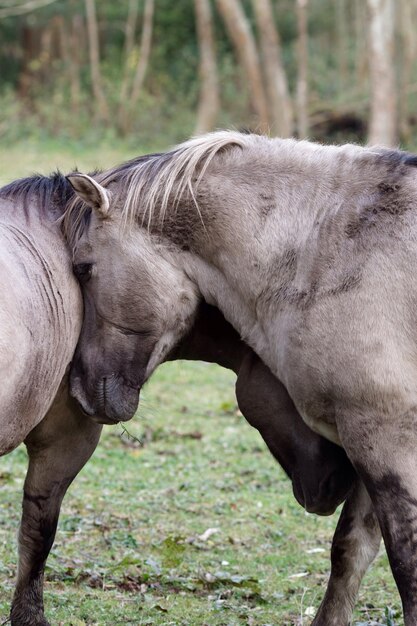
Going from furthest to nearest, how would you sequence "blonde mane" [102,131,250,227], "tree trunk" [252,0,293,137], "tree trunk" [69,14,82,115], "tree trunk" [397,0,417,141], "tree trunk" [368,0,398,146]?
"tree trunk" [69,14,82,115], "tree trunk" [397,0,417,141], "tree trunk" [252,0,293,137], "tree trunk" [368,0,398,146], "blonde mane" [102,131,250,227]

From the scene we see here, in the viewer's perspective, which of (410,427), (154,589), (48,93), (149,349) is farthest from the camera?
(48,93)

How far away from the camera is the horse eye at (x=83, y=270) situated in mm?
4680

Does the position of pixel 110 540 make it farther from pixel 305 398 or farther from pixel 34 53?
pixel 34 53

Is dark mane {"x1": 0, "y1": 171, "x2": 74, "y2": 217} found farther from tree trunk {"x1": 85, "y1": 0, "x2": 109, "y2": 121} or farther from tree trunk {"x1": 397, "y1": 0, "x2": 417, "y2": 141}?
tree trunk {"x1": 85, "y1": 0, "x2": 109, "y2": 121}

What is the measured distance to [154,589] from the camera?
5.60m

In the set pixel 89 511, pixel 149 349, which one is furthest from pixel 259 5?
pixel 149 349

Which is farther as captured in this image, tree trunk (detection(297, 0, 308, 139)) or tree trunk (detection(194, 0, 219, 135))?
tree trunk (detection(194, 0, 219, 135))

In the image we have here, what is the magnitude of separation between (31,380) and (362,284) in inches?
58.8

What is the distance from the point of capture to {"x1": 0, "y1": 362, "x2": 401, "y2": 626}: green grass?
5.34 metres

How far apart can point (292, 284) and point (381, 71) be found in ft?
55.0

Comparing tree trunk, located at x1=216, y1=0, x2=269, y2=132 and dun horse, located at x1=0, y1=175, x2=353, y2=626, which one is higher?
dun horse, located at x1=0, y1=175, x2=353, y2=626

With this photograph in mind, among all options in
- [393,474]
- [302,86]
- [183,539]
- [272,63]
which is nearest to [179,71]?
[272,63]

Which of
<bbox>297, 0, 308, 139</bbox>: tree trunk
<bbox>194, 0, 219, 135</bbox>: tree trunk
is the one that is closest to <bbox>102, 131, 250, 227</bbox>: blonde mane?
<bbox>297, 0, 308, 139</bbox>: tree trunk

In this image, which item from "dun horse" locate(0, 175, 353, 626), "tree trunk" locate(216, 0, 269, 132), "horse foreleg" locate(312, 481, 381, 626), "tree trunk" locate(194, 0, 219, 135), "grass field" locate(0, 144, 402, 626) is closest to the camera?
"dun horse" locate(0, 175, 353, 626)
